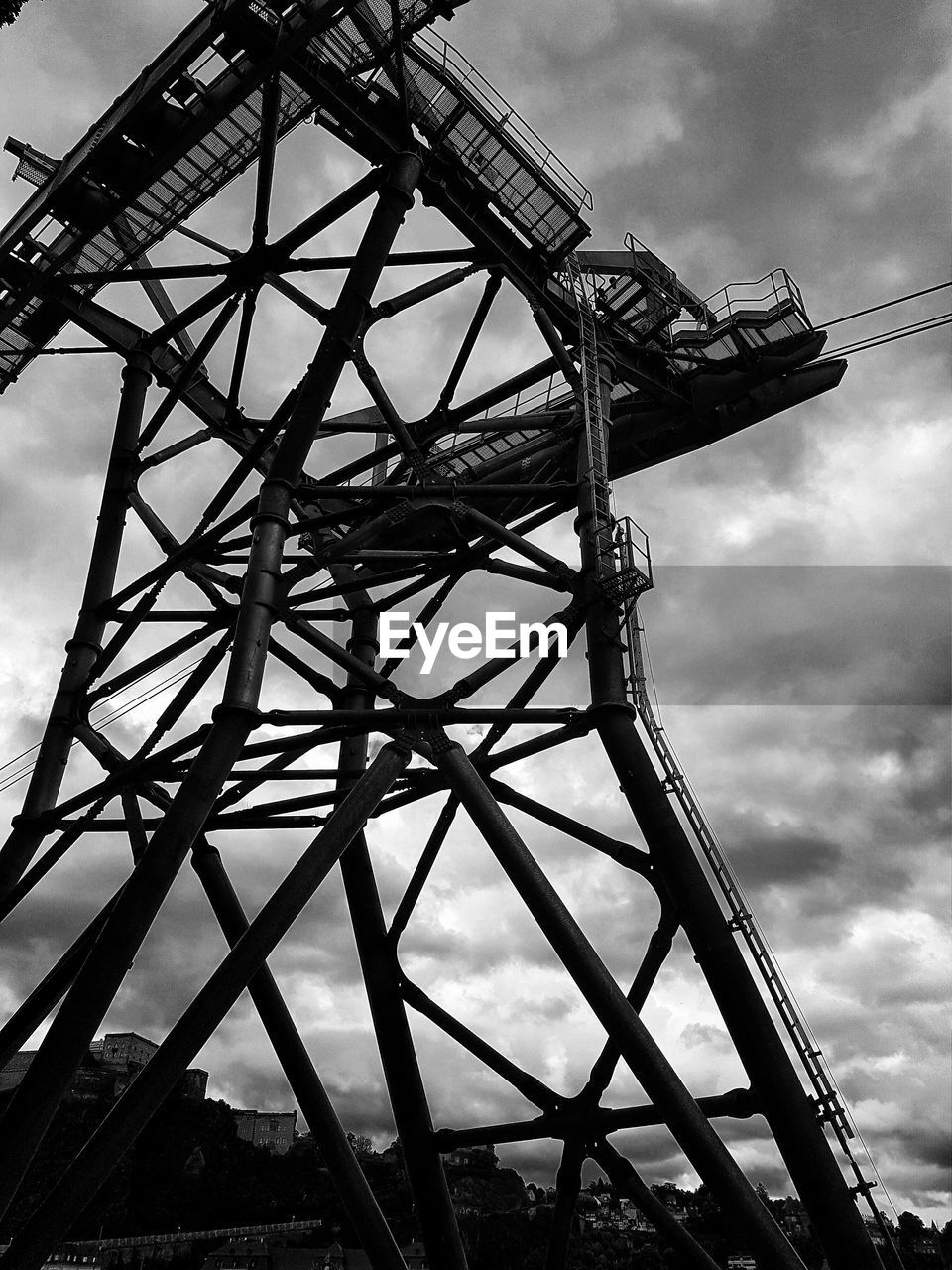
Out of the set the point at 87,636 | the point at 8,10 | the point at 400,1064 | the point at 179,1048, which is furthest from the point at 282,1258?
the point at 8,10

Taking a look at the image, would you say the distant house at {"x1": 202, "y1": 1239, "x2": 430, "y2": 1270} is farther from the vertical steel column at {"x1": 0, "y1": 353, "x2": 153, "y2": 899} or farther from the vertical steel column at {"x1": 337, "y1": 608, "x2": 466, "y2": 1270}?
the vertical steel column at {"x1": 0, "y1": 353, "x2": 153, "y2": 899}

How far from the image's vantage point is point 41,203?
13.6 metres

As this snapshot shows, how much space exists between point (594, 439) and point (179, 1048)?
8884 mm

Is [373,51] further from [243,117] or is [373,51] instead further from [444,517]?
[444,517]

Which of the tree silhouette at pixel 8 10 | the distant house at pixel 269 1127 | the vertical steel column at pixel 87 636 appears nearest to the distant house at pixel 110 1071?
the distant house at pixel 269 1127

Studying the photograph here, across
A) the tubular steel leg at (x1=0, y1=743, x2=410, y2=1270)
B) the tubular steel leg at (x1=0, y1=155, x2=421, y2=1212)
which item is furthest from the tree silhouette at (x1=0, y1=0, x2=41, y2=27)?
the tubular steel leg at (x1=0, y1=743, x2=410, y2=1270)

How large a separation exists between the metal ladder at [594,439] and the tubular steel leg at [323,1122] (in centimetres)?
621

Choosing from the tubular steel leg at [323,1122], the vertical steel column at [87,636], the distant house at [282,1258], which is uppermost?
the vertical steel column at [87,636]

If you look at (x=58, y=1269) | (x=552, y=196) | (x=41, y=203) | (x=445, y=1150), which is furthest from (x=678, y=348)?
(x=58, y=1269)

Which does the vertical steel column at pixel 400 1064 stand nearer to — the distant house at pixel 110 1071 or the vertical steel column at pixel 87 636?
the vertical steel column at pixel 87 636

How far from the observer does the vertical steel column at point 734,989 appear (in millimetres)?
8484

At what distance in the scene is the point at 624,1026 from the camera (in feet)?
28.5

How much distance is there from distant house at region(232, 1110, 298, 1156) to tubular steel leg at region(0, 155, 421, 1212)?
11977 cm

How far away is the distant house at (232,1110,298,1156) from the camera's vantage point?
11550 cm
